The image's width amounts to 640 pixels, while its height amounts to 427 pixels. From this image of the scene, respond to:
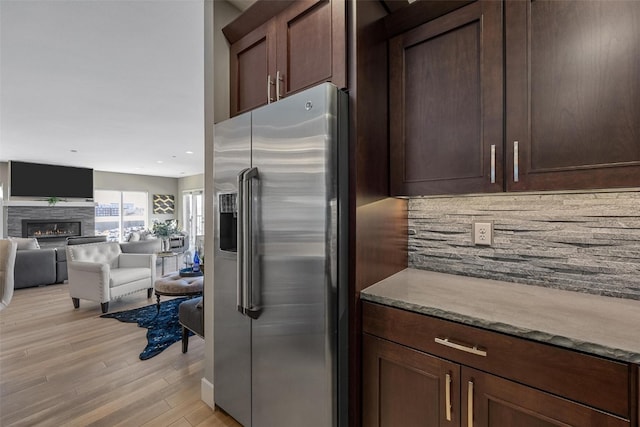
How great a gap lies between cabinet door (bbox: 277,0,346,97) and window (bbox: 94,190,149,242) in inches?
384

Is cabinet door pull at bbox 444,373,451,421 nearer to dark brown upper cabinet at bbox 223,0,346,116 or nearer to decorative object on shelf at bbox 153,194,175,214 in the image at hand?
dark brown upper cabinet at bbox 223,0,346,116

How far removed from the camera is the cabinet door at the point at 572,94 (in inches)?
38.5

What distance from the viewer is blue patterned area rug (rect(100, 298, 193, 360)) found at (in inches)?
105

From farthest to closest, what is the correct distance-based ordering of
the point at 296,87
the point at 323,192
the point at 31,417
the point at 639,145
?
the point at 31,417
the point at 296,87
the point at 323,192
the point at 639,145

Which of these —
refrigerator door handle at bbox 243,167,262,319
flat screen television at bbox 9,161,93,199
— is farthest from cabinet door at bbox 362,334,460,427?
flat screen television at bbox 9,161,93,199

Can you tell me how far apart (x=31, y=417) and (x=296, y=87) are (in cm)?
250

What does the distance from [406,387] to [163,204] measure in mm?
10999

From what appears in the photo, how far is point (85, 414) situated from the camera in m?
1.80

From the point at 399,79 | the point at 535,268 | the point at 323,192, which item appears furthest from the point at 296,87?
the point at 535,268

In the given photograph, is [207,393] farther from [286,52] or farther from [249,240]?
[286,52]

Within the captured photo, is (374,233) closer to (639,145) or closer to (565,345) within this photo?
(565,345)

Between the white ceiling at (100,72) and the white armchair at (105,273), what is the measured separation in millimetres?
1847

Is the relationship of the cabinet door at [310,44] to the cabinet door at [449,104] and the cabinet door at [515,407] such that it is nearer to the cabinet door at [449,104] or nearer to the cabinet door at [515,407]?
the cabinet door at [449,104]

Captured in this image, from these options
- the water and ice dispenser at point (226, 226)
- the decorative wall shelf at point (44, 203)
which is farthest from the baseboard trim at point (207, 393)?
the decorative wall shelf at point (44, 203)
